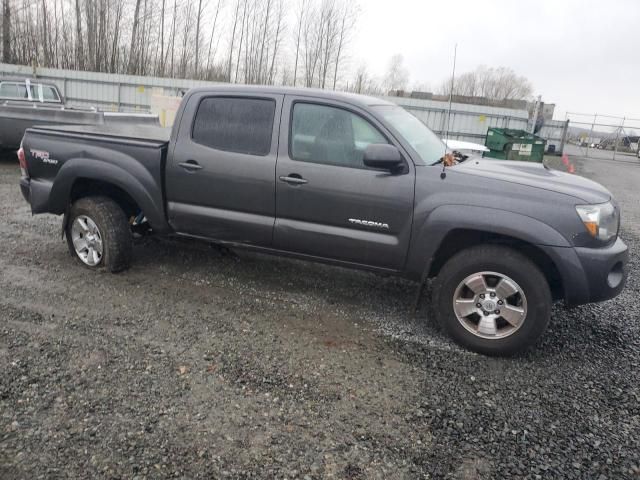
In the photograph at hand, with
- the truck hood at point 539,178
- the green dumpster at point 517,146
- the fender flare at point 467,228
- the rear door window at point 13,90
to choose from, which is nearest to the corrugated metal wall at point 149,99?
the green dumpster at point 517,146

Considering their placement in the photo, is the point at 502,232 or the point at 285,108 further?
the point at 285,108

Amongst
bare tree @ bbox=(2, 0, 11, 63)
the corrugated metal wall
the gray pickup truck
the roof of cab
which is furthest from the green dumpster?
bare tree @ bbox=(2, 0, 11, 63)

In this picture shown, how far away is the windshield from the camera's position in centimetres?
404

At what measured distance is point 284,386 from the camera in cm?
320

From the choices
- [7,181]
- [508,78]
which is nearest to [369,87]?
[508,78]

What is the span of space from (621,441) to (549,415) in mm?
380

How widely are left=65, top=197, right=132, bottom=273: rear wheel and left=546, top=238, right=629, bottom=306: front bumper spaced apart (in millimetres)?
3768

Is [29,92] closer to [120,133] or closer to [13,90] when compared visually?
[13,90]

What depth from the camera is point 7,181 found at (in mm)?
9281

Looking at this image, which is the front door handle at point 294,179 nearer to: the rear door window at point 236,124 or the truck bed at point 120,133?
the rear door window at point 236,124

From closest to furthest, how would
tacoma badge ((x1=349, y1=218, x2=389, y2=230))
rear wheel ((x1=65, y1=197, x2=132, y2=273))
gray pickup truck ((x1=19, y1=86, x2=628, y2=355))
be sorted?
gray pickup truck ((x1=19, y1=86, x2=628, y2=355)), tacoma badge ((x1=349, y1=218, x2=389, y2=230)), rear wheel ((x1=65, y1=197, x2=132, y2=273))

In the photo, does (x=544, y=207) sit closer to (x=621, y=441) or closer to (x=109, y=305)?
(x=621, y=441)

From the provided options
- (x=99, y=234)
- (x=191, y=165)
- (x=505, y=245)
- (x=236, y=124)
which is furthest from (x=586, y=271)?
(x=99, y=234)

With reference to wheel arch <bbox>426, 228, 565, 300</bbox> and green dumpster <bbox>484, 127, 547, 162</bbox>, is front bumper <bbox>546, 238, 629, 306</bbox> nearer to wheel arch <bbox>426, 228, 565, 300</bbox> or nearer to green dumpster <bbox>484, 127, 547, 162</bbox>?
wheel arch <bbox>426, 228, 565, 300</bbox>
